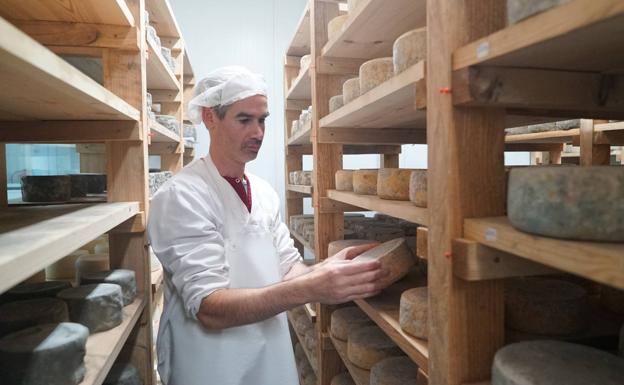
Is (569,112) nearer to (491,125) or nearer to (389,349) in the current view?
(491,125)

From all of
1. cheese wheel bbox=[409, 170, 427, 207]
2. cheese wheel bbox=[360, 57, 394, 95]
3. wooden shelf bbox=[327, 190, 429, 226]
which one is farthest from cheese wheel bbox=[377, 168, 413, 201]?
cheese wheel bbox=[360, 57, 394, 95]

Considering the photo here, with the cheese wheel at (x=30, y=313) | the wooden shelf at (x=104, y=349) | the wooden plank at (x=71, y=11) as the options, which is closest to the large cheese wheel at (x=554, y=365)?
the wooden shelf at (x=104, y=349)

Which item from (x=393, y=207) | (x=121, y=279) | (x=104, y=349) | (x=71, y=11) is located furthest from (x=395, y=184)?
(x=71, y=11)

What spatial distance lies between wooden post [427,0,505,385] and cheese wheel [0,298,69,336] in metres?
1.19

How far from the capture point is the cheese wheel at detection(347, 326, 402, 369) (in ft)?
5.35

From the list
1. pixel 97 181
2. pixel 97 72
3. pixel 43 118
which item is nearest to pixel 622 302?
pixel 43 118

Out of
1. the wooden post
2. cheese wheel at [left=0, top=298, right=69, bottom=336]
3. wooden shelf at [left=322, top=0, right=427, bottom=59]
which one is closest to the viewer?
the wooden post

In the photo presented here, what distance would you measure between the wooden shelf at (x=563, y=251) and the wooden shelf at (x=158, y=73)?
6.55ft

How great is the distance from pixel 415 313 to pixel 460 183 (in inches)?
17.6

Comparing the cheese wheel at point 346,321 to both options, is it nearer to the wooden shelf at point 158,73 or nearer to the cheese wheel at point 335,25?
the cheese wheel at point 335,25

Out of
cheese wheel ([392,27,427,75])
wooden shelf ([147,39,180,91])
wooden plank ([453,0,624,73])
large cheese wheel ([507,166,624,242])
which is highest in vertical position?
wooden shelf ([147,39,180,91])

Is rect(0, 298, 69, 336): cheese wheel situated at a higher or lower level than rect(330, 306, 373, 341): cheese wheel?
higher

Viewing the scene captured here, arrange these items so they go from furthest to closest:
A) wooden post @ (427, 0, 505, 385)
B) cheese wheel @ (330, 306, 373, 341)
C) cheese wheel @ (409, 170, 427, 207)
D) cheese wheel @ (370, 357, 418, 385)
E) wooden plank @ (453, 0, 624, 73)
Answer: cheese wheel @ (330, 306, 373, 341)
cheese wheel @ (370, 357, 418, 385)
cheese wheel @ (409, 170, 427, 207)
wooden post @ (427, 0, 505, 385)
wooden plank @ (453, 0, 624, 73)

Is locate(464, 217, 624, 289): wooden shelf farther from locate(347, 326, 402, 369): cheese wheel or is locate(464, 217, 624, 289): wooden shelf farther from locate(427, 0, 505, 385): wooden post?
locate(347, 326, 402, 369): cheese wheel
